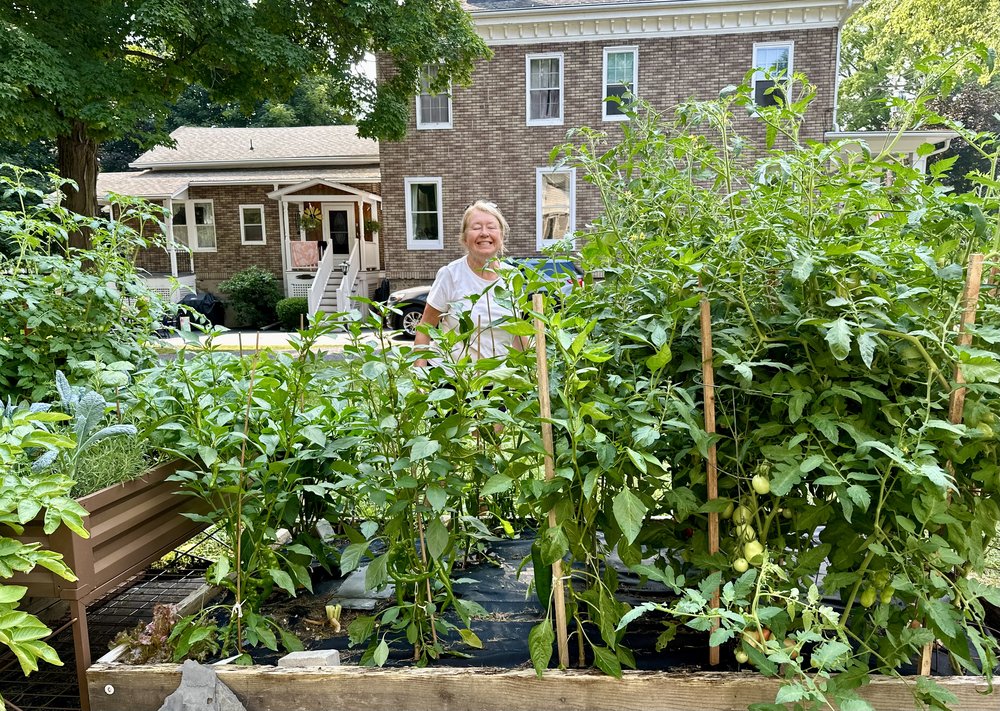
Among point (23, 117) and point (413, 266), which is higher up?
point (23, 117)

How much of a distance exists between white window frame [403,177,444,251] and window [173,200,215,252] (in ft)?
22.2

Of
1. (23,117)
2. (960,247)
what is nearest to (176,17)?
(23,117)

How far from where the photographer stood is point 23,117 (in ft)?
27.2

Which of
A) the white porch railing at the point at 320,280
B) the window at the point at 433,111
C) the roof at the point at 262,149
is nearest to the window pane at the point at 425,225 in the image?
the window at the point at 433,111

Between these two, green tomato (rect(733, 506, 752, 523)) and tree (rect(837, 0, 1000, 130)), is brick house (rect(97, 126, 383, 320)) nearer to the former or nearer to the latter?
tree (rect(837, 0, 1000, 130))

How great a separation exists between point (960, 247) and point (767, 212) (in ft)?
1.54

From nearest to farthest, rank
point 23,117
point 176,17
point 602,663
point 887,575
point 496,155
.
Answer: point 887,575 → point 602,663 → point 23,117 → point 176,17 → point 496,155

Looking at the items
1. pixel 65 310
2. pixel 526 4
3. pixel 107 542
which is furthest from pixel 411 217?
pixel 107 542

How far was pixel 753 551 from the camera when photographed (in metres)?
1.72

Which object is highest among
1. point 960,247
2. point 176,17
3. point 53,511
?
point 176,17

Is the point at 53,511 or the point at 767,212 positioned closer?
the point at 53,511

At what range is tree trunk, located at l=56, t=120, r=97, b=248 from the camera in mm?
9336

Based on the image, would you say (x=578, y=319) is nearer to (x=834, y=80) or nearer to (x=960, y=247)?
(x=960, y=247)

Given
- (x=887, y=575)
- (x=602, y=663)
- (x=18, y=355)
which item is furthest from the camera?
(x=18, y=355)
